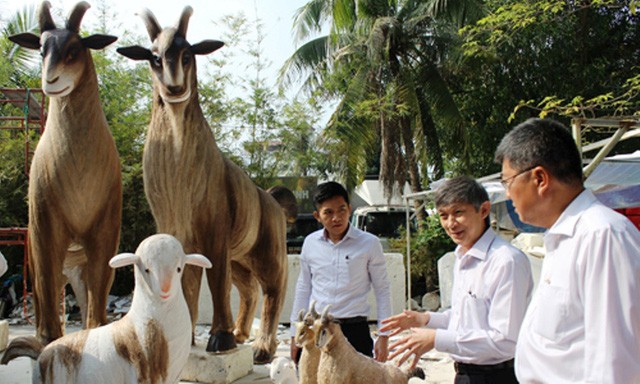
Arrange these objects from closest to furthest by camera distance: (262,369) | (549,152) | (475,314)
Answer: (549,152) < (475,314) < (262,369)

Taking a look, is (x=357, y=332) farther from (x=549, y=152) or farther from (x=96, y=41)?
(x=96, y=41)

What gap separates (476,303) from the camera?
2305 millimetres

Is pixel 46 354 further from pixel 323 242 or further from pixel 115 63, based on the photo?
pixel 115 63

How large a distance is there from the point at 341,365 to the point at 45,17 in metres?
2.57

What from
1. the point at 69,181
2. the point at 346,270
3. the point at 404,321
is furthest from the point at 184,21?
the point at 404,321

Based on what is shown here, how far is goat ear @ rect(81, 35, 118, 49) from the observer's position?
11.3ft

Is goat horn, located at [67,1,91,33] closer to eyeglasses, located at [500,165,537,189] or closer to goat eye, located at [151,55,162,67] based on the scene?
goat eye, located at [151,55,162,67]

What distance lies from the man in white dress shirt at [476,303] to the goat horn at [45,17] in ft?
8.10

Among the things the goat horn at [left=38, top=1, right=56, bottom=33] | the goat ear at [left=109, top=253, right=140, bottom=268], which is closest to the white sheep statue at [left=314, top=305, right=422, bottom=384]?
the goat ear at [left=109, top=253, right=140, bottom=268]

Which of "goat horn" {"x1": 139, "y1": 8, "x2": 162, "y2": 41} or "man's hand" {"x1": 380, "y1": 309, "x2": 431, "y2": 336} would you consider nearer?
"man's hand" {"x1": 380, "y1": 309, "x2": 431, "y2": 336}

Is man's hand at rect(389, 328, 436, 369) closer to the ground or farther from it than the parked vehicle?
closer to the ground

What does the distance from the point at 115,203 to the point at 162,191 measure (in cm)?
41

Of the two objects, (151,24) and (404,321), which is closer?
(404,321)

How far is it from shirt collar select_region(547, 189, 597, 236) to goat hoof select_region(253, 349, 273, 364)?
143 inches
